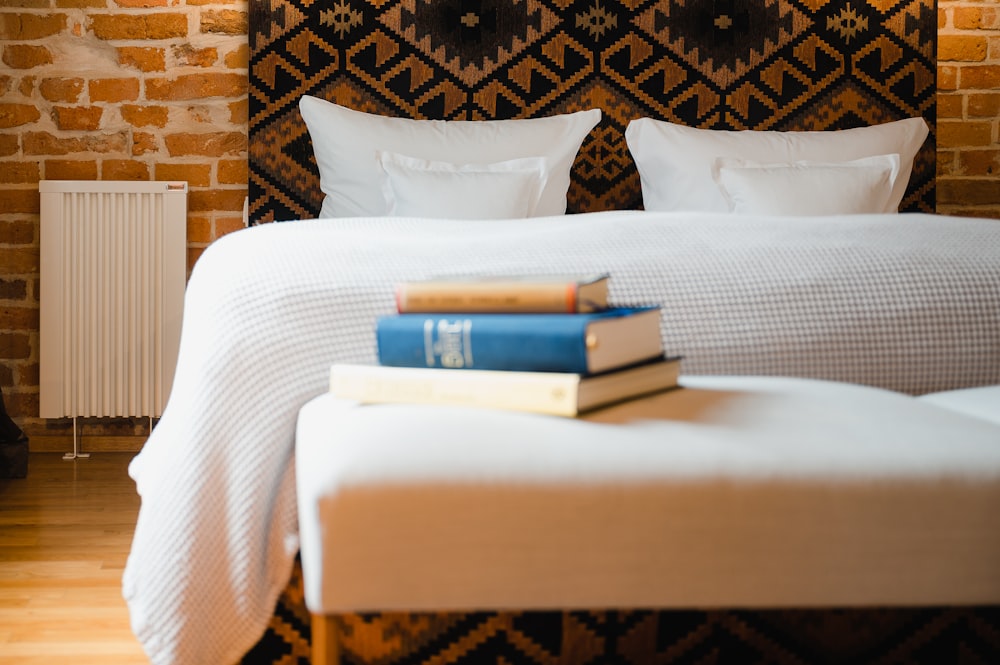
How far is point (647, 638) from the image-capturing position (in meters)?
1.16

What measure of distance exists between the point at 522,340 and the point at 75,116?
2.74m

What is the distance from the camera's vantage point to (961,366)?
1.34 metres

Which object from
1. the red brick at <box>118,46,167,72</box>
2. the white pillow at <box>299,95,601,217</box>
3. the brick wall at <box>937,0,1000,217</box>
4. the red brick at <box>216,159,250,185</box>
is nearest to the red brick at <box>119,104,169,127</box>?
the red brick at <box>118,46,167,72</box>

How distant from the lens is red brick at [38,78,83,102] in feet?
10.6

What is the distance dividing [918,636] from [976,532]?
322 millimetres

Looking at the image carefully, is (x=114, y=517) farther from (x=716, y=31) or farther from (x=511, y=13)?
(x=716, y=31)

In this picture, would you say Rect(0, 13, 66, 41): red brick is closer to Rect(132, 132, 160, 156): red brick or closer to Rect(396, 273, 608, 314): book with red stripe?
Rect(132, 132, 160, 156): red brick

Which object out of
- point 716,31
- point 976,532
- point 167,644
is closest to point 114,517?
point 167,644

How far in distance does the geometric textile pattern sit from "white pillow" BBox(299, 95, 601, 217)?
1.84 m

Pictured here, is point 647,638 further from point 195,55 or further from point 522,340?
point 195,55

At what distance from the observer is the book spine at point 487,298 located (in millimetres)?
1016

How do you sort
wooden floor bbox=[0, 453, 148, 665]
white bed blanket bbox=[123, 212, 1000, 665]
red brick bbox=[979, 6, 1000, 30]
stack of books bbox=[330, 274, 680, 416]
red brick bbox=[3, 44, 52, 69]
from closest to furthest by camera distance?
stack of books bbox=[330, 274, 680, 416]
white bed blanket bbox=[123, 212, 1000, 665]
wooden floor bbox=[0, 453, 148, 665]
red brick bbox=[3, 44, 52, 69]
red brick bbox=[979, 6, 1000, 30]

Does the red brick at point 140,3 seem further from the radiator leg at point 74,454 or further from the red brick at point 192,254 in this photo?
the radiator leg at point 74,454

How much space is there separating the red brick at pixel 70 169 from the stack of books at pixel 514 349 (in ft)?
8.31
